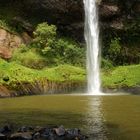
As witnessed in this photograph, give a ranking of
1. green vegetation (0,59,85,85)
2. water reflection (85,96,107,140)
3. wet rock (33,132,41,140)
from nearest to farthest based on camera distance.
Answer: wet rock (33,132,41,140)
water reflection (85,96,107,140)
green vegetation (0,59,85,85)

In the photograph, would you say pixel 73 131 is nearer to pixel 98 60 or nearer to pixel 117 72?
pixel 117 72

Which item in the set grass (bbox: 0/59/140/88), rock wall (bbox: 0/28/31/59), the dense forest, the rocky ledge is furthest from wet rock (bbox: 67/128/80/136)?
rock wall (bbox: 0/28/31/59)

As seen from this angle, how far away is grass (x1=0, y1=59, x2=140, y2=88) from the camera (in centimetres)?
3519

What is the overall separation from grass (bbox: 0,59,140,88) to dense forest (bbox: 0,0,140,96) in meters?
0.35

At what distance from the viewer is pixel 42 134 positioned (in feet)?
50.3

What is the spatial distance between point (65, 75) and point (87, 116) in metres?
17.6

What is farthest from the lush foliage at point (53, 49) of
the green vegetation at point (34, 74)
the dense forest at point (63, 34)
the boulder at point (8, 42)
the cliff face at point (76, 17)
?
the green vegetation at point (34, 74)

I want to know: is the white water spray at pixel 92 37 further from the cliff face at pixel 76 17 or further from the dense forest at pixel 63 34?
the cliff face at pixel 76 17

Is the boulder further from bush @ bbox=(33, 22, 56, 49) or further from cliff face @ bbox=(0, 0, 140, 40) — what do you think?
cliff face @ bbox=(0, 0, 140, 40)

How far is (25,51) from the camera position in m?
43.0

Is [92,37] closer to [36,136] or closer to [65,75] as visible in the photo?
[65,75]

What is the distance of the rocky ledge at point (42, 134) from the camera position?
48.5ft

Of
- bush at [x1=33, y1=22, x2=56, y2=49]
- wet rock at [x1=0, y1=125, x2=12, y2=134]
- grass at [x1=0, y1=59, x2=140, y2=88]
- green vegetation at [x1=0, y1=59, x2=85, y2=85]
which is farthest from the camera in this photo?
bush at [x1=33, y1=22, x2=56, y2=49]

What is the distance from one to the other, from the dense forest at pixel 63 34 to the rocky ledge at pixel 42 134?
23780mm
